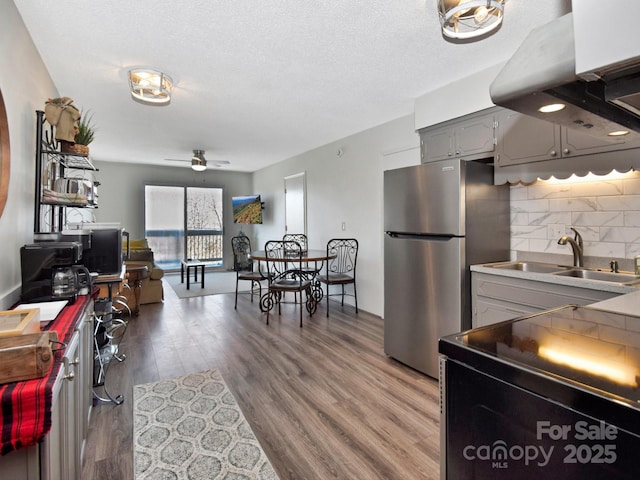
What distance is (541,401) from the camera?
711mm

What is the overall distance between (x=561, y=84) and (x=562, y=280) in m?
1.64

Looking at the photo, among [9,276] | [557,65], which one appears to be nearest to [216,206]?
[9,276]

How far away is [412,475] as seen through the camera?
1.70 meters

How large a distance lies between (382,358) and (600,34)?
290 centimetres

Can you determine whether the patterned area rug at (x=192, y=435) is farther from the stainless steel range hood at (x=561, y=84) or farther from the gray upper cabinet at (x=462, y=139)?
the gray upper cabinet at (x=462, y=139)

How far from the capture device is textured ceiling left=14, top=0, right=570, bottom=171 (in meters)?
1.98

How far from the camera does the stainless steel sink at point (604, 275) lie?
6.78 ft

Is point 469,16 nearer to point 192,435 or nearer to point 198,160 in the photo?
point 192,435

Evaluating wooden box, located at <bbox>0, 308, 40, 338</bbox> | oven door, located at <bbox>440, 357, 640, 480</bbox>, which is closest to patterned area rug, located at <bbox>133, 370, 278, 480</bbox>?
wooden box, located at <bbox>0, 308, 40, 338</bbox>

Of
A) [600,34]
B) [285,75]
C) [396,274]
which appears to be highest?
[285,75]

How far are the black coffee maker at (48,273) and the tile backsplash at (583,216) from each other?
3196mm

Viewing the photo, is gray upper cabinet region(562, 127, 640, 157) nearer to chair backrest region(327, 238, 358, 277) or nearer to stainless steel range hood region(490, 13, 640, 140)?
stainless steel range hood region(490, 13, 640, 140)

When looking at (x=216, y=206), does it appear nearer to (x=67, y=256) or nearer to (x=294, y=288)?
(x=294, y=288)

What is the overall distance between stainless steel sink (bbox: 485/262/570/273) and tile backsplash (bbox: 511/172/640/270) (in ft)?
0.40
